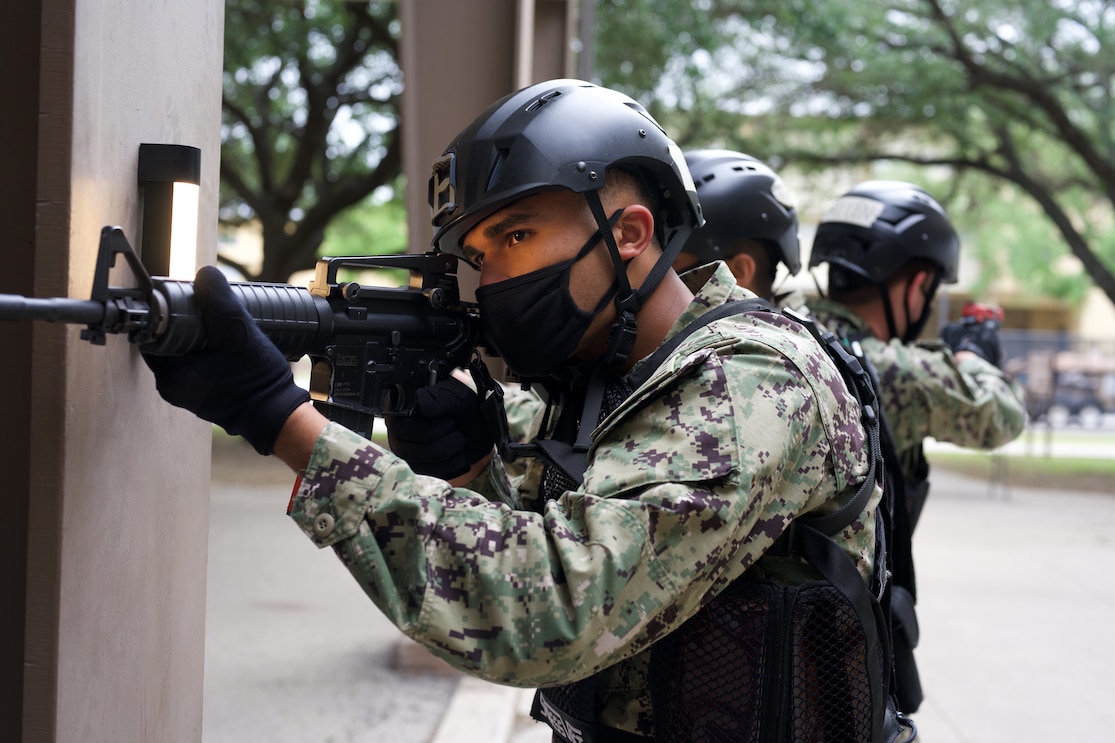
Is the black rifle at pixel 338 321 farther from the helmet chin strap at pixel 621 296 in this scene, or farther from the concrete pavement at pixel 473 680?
the concrete pavement at pixel 473 680

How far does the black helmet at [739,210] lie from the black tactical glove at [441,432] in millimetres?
1421

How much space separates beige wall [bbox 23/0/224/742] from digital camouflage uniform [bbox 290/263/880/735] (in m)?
0.38

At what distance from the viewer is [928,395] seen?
12.1ft

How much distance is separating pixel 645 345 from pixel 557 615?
0.72 m

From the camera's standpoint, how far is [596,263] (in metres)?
1.92

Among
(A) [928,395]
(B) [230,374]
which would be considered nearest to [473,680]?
(A) [928,395]

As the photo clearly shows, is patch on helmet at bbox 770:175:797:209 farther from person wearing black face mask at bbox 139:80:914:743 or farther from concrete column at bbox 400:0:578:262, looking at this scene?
person wearing black face mask at bbox 139:80:914:743

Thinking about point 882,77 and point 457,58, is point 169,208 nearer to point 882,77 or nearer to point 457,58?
point 457,58

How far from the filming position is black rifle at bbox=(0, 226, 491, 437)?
1.38 m

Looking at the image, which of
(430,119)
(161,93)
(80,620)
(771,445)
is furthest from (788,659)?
(430,119)

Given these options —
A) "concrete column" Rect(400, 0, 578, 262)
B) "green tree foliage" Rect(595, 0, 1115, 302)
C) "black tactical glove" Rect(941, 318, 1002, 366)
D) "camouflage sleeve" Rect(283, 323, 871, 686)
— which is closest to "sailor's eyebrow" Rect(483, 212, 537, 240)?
"camouflage sleeve" Rect(283, 323, 871, 686)

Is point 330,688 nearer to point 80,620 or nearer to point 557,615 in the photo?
point 80,620

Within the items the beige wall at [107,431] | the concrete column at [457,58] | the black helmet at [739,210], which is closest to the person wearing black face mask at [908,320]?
the black helmet at [739,210]

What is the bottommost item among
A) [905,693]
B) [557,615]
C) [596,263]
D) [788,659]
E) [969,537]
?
[969,537]
